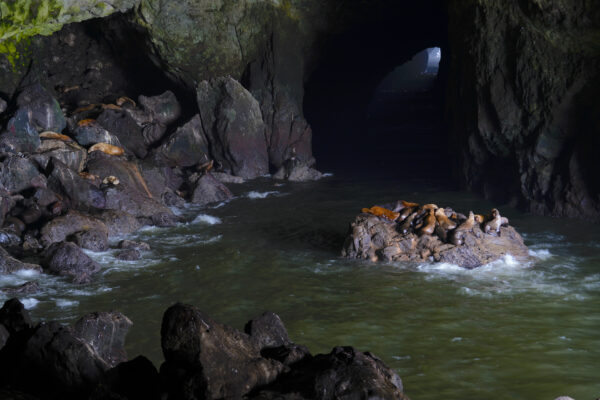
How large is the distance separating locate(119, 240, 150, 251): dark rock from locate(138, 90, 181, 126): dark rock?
7.92 metres

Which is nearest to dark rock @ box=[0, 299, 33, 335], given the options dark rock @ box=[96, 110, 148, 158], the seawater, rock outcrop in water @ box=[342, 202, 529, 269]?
the seawater

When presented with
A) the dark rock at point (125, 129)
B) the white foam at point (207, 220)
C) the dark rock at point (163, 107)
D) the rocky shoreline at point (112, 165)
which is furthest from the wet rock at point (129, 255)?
the dark rock at point (163, 107)

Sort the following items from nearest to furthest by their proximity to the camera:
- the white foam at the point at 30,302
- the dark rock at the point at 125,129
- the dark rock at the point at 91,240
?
the white foam at the point at 30,302 < the dark rock at the point at 91,240 < the dark rock at the point at 125,129

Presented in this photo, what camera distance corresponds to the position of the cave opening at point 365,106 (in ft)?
59.6

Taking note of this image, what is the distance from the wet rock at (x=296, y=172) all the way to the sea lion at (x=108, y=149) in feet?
15.2

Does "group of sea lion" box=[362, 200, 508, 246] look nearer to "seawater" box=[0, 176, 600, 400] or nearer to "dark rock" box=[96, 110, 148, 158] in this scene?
"seawater" box=[0, 176, 600, 400]

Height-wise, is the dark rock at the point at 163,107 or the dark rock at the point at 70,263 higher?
the dark rock at the point at 163,107

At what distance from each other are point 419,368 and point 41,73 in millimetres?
14382

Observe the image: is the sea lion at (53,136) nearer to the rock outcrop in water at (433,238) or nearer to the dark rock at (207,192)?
the dark rock at (207,192)

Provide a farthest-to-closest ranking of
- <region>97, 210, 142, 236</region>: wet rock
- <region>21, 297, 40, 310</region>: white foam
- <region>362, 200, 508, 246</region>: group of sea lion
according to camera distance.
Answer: <region>97, 210, 142, 236</region>: wet rock → <region>362, 200, 508, 246</region>: group of sea lion → <region>21, 297, 40, 310</region>: white foam

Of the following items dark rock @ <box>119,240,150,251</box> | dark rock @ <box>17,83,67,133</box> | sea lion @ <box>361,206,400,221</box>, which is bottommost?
dark rock @ <box>119,240,150,251</box>

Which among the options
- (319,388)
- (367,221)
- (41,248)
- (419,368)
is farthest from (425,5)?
(319,388)

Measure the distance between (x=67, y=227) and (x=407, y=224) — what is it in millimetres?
5493

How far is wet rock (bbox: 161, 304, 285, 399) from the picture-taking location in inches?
113
